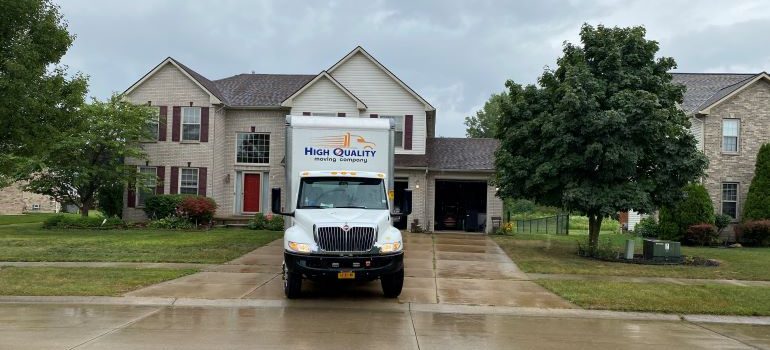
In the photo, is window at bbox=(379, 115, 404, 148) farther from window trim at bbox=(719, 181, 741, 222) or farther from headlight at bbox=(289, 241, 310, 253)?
headlight at bbox=(289, 241, 310, 253)

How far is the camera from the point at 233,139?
95.1 feet

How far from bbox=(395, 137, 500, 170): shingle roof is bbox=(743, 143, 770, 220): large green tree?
10.8 meters

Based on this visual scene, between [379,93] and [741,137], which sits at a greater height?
[379,93]

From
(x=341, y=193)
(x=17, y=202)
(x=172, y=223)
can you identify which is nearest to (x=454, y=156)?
(x=172, y=223)

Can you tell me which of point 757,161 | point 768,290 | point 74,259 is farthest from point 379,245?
point 757,161

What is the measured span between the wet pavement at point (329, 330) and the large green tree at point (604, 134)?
302 inches

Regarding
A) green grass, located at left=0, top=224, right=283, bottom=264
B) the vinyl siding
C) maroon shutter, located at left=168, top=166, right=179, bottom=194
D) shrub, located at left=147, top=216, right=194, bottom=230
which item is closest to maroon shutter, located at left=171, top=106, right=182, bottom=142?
maroon shutter, located at left=168, top=166, right=179, bottom=194

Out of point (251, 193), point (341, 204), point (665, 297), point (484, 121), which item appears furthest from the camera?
point (484, 121)

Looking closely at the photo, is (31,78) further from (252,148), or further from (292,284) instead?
(252,148)

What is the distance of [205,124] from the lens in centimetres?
2767

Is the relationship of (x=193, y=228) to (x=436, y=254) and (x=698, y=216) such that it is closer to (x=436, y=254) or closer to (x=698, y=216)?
(x=436, y=254)

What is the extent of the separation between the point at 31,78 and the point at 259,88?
1842cm

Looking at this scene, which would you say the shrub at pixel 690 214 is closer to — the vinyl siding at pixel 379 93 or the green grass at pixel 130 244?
the vinyl siding at pixel 379 93

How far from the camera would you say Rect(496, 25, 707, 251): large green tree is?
1662 cm
